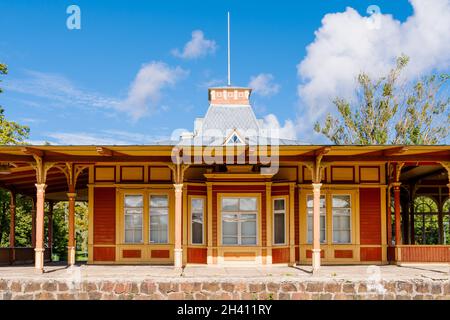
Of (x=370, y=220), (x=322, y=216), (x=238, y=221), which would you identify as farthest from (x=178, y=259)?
(x=370, y=220)

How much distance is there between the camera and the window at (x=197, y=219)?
17.3 m

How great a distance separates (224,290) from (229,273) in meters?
1.78

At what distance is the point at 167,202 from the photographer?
1764 cm

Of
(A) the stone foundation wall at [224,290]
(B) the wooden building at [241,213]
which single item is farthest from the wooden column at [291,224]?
(A) the stone foundation wall at [224,290]

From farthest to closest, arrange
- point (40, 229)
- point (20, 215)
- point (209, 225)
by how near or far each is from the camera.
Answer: point (20, 215) → point (209, 225) → point (40, 229)

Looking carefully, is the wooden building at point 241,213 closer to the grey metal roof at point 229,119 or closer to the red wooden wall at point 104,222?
the red wooden wall at point 104,222

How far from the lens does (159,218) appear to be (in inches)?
693

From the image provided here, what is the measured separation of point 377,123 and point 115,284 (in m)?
25.4

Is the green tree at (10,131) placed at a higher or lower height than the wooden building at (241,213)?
higher

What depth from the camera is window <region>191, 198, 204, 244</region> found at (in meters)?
17.3

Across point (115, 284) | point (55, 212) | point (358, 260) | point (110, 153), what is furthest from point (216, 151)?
point (55, 212)

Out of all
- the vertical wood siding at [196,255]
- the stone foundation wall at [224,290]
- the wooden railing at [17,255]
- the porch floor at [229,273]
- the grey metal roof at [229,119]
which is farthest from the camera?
the grey metal roof at [229,119]

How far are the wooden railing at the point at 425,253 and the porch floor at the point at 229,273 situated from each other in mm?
349

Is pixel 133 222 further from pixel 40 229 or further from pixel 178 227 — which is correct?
pixel 40 229
